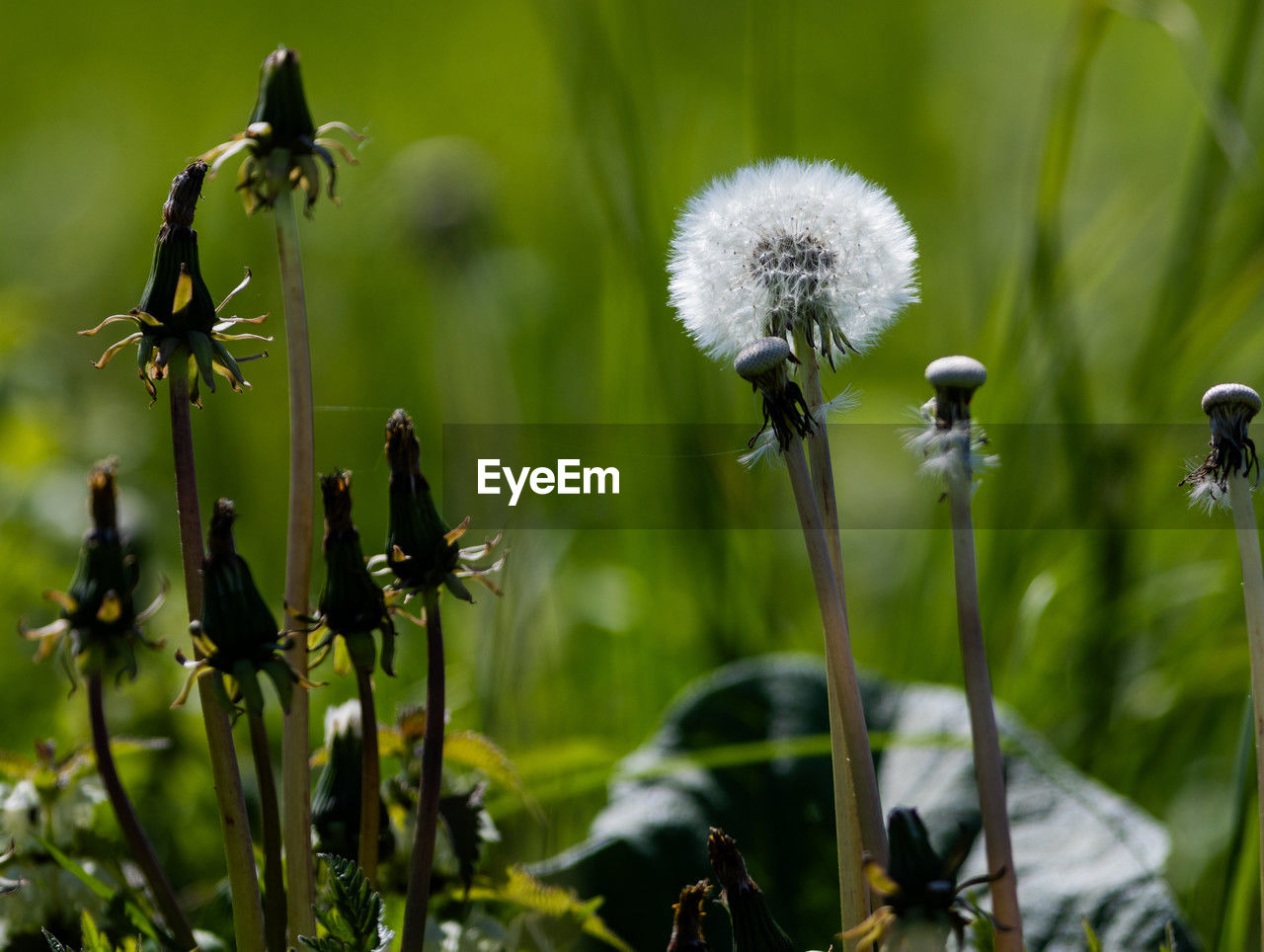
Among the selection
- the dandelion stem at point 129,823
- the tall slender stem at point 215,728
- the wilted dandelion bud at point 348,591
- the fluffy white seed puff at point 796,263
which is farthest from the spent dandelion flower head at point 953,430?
the dandelion stem at point 129,823

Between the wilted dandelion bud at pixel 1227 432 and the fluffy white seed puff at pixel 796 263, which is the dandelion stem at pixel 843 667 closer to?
the fluffy white seed puff at pixel 796 263

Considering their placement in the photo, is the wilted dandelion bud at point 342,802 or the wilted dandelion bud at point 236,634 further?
the wilted dandelion bud at point 342,802

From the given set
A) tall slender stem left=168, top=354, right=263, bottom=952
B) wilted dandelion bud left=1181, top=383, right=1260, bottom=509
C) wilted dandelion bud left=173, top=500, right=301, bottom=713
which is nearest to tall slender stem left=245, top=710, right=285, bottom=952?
tall slender stem left=168, top=354, right=263, bottom=952

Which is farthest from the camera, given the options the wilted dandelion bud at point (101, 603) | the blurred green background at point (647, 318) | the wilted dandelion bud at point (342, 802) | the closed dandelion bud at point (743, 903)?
the blurred green background at point (647, 318)

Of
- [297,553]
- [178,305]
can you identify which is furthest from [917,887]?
[178,305]

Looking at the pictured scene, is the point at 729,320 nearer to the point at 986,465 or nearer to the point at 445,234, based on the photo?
the point at 986,465

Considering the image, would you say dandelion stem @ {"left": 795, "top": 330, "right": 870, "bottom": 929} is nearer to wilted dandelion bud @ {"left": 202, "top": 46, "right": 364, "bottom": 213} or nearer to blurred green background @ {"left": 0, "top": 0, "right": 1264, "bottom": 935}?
wilted dandelion bud @ {"left": 202, "top": 46, "right": 364, "bottom": 213}
